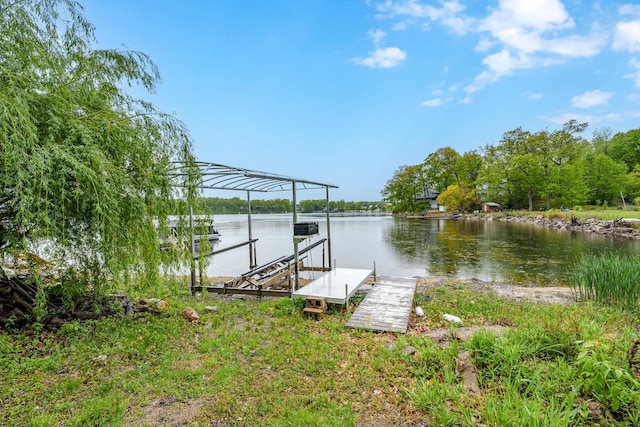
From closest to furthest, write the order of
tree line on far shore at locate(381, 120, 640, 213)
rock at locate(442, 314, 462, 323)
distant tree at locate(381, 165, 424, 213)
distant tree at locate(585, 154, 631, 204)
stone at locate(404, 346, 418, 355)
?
stone at locate(404, 346, 418, 355) < rock at locate(442, 314, 462, 323) < distant tree at locate(585, 154, 631, 204) < tree line on far shore at locate(381, 120, 640, 213) < distant tree at locate(381, 165, 424, 213)

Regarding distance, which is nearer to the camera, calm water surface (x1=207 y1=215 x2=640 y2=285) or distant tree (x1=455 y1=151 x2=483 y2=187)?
calm water surface (x1=207 y1=215 x2=640 y2=285)

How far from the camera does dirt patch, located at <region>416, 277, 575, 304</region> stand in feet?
19.9

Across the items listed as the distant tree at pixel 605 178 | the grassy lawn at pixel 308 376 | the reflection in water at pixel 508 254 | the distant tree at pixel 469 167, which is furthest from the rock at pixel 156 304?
the distant tree at pixel 469 167

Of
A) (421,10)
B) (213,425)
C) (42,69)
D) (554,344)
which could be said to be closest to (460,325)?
(554,344)

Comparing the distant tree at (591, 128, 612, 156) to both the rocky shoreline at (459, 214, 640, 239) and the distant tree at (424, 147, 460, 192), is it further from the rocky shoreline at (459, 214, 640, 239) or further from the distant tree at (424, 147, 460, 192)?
the rocky shoreline at (459, 214, 640, 239)

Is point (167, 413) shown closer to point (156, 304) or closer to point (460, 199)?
point (156, 304)

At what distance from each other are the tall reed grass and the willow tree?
7.10 m

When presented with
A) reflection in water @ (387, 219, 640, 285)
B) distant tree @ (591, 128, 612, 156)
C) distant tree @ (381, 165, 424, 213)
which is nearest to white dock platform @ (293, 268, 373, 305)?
reflection in water @ (387, 219, 640, 285)

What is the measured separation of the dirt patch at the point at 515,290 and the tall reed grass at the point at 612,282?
0.53 meters

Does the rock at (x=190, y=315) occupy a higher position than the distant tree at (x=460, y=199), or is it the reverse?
the distant tree at (x=460, y=199)

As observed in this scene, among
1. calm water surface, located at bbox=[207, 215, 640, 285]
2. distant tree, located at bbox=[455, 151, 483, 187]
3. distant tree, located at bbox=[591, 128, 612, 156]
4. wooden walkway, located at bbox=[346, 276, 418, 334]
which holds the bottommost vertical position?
calm water surface, located at bbox=[207, 215, 640, 285]

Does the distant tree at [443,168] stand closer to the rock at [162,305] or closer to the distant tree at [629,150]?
the distant tree at [629,150]

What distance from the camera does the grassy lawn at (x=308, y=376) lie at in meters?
2.09

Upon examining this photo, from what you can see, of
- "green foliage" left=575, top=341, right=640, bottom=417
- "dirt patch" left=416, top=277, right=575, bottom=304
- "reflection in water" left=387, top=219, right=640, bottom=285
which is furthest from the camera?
"reflection in water" left=387, top=219, right=640, bottom=285
